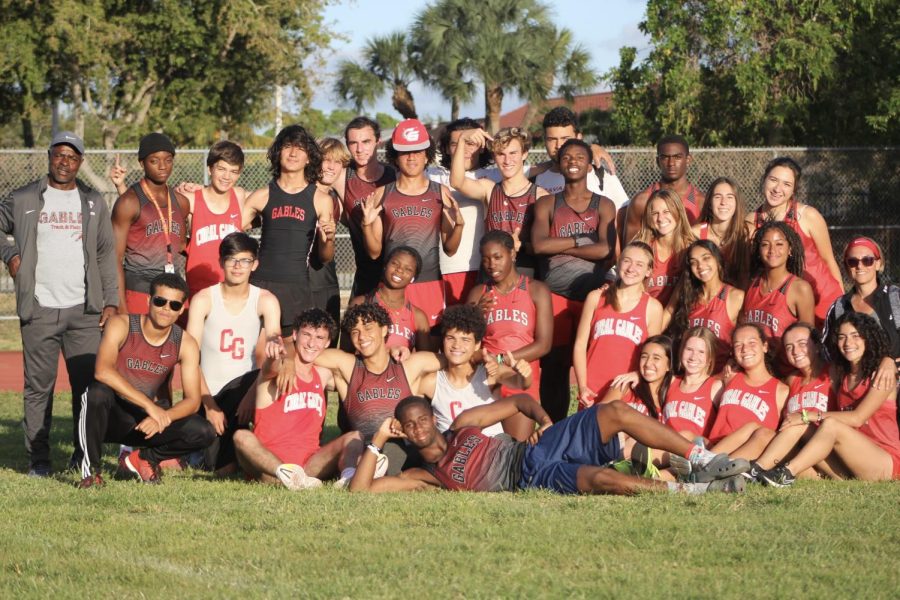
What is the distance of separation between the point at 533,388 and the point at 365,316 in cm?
134

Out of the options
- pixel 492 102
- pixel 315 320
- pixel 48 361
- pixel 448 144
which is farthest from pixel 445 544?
pixel 492 102

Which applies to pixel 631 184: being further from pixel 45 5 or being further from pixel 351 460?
pixel 45 5

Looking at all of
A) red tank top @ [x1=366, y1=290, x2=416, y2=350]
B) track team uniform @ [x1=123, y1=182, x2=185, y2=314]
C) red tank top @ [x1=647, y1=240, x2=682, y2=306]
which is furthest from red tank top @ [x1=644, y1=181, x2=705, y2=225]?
track team uniform @ [x1=123, y1=182, x2=185, y2=314]

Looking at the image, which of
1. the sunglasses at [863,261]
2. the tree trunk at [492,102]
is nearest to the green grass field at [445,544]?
the sunglasses at [863,261]

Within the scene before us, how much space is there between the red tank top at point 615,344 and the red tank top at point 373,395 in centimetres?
130

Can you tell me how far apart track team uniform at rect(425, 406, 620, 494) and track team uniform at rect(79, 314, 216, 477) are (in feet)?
5.35

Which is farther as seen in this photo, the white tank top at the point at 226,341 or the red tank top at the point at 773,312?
the white tank top at the point at 226,341

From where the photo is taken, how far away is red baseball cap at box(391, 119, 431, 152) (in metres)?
8.23

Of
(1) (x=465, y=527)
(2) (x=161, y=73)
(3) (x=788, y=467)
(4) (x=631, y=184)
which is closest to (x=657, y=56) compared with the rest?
(4) (x=631, y=184)

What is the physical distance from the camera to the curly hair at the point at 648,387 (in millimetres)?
7658

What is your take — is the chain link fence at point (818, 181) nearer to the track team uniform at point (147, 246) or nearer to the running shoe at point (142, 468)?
the track team uniform at point (147, 246)

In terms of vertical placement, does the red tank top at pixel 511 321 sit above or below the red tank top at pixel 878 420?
above

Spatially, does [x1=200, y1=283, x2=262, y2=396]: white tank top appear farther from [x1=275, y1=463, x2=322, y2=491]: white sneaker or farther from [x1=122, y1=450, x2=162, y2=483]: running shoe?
[x1=275, y1=463, x2=322, y2=491]: white sneaker

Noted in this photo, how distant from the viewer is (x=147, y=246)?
8.27m
